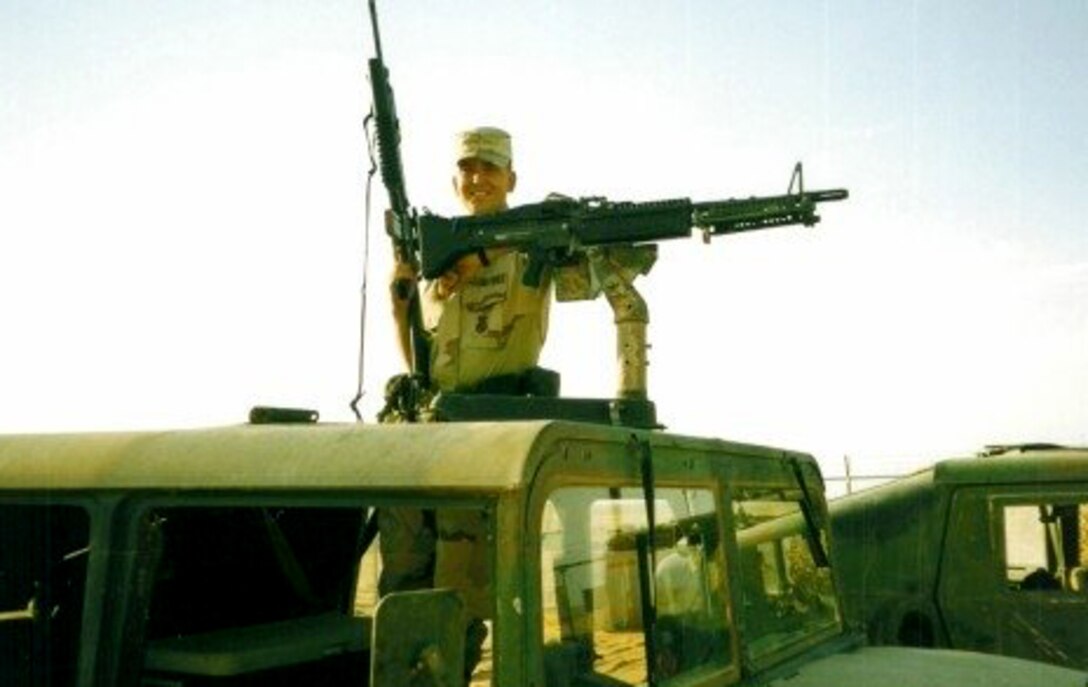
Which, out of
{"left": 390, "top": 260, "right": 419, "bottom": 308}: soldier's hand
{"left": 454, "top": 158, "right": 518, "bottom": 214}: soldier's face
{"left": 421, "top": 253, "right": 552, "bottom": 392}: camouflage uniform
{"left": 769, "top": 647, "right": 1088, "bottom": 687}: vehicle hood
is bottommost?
{"left": 769, "top": 647, "right": 1088, "bottom": 687}: vehicle hood

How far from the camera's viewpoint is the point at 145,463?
6.98 feet

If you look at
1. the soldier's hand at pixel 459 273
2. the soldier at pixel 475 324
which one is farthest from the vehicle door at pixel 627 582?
the soldier's hand at pixel 459 273

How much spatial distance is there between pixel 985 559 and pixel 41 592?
16.1ft

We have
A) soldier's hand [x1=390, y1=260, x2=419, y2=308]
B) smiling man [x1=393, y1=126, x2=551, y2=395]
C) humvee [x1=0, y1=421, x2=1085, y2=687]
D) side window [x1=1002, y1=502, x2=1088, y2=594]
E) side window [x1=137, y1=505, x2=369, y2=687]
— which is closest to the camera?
humvee [x1=0, y1=421, x2=1085, y2=687]

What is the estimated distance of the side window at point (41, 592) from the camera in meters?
2.29

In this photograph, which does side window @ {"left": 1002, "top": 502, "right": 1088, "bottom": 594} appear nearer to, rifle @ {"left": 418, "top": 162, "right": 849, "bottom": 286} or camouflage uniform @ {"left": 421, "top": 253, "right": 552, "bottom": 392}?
rifle @ {"left": 418, "top": 162, "right": 849, "bottom": 286}

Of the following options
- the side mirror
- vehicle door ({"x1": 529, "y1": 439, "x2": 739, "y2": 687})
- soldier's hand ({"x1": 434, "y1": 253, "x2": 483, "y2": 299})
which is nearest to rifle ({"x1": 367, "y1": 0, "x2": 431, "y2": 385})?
soldier's hand ({"x1": 434, "y1": 253, "x2": 483, "y2": 299})

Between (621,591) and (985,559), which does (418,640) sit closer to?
(621,591)

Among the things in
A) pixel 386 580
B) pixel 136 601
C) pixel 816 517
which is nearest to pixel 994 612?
pixel 816 517

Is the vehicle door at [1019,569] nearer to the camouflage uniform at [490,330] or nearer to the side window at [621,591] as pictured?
the camouflage uniform at [490,330]

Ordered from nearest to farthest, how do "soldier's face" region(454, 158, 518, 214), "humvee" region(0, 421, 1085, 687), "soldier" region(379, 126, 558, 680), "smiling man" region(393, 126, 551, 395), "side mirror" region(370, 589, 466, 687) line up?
"side mirror" region(370, 589, 466, 687) < "humvee" region(0, 421, 1085, 687) < "soldier" region(379, 126, 558, 680) < "smiling man" region(393, 126, 551, 395) < "soldier's face" region(454, 158, 518, 214)

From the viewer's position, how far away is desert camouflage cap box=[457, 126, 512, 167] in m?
3.98

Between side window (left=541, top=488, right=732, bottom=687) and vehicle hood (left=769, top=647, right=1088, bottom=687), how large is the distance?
1.35ft

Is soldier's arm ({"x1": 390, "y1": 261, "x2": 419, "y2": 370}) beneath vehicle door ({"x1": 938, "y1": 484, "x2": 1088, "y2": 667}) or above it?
Answer: above
